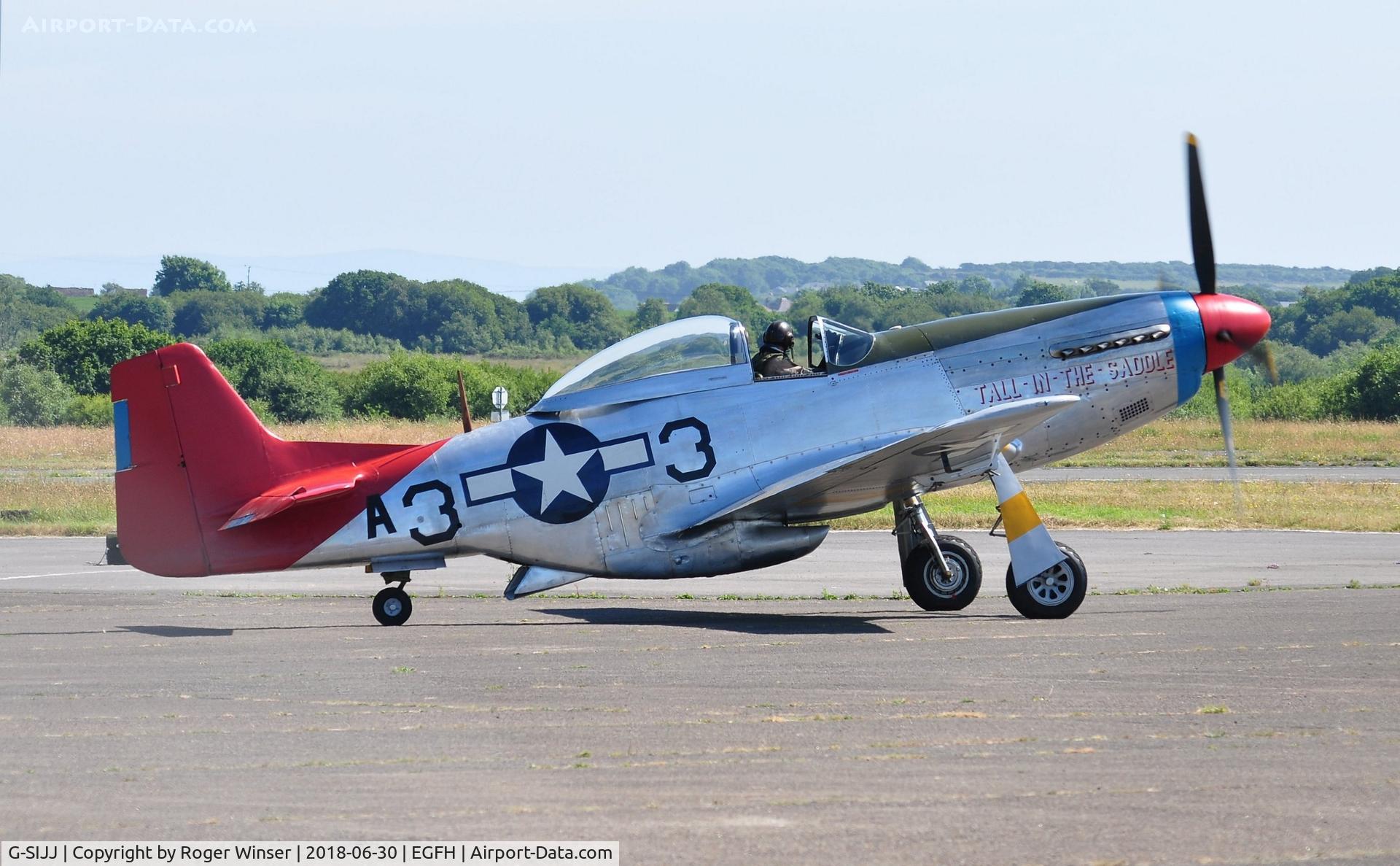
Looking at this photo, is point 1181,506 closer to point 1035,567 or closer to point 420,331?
point 1035,567

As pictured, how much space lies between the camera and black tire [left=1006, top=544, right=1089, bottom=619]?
1341 cm

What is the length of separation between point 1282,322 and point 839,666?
350ft

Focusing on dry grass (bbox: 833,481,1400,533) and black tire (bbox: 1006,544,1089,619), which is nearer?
black tire (bbox: 1006,544,1089,619)

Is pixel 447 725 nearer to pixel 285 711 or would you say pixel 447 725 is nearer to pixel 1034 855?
pixel 285 711

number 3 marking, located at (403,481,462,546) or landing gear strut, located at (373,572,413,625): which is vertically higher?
number 3 marking, located at (403,481,462,546)

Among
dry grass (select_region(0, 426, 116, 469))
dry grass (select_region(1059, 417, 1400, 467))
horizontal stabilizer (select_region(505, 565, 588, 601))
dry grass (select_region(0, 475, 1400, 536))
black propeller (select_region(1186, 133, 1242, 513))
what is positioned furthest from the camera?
dry grass (select_region(0, 426, 116, 469))

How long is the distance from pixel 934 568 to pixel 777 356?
256 centimetres

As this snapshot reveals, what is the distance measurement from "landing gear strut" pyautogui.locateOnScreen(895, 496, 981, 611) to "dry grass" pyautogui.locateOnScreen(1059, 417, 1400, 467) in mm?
26286

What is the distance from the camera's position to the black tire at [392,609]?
1406 centimetres

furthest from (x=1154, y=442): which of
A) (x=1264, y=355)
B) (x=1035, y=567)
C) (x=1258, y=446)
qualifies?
(x=1035, y=567)

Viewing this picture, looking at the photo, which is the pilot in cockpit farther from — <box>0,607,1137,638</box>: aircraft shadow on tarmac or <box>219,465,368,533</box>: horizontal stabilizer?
<box>219,465,368,533</box>: horizontal stabilizer

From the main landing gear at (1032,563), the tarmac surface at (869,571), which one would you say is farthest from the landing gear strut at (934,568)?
the tarmac surface at (869,571)

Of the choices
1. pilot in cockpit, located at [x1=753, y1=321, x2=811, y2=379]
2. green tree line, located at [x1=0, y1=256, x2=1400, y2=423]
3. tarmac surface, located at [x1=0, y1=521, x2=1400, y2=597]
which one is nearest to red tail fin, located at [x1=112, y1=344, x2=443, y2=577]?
pilot in cockpit, located at [x1=753, y1=321, x2=811, y2=379]

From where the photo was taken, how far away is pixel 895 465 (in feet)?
44.0
